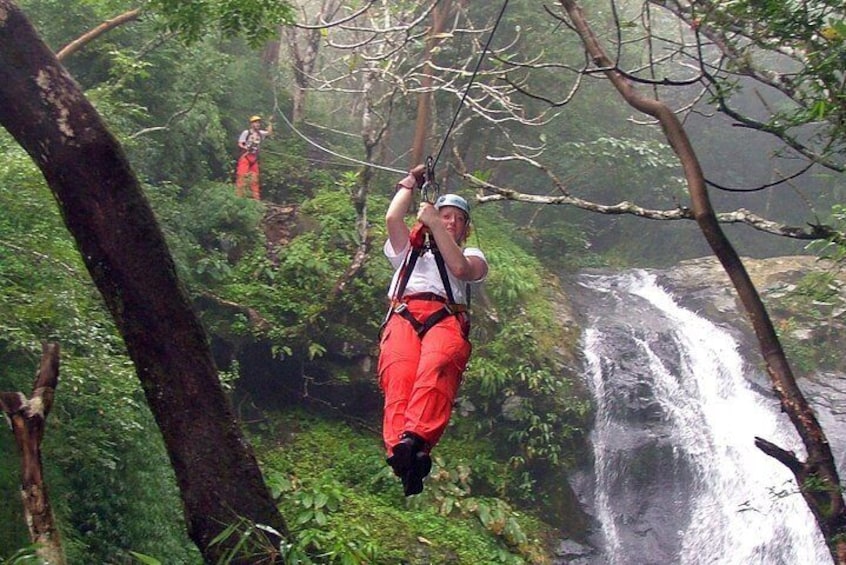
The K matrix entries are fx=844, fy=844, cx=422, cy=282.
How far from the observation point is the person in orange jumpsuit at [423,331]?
3.68m

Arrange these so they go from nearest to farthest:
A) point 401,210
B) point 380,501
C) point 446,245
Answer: point 446,245 < point 401,210 < point 380,501

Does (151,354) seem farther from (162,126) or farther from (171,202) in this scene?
(162,126)

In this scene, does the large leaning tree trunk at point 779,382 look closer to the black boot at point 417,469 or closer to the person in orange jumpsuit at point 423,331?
the person in orange jumpsuit at point 423,331

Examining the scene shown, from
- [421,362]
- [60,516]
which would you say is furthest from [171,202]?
[421,362]

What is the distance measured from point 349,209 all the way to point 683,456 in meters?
5.81

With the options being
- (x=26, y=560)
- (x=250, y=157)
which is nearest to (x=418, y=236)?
(x=26, y=560)

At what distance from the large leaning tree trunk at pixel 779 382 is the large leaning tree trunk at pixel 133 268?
2.88m

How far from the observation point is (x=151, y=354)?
3.86 m

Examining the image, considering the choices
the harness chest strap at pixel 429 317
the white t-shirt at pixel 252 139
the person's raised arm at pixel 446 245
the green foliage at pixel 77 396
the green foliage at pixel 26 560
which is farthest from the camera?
the white t-shirt at pixel 252 139

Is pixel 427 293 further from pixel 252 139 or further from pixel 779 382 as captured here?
pixel 252 139

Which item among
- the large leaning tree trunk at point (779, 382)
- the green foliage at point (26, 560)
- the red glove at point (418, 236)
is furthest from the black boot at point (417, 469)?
the large leaning tree trunk at point (779, 382)

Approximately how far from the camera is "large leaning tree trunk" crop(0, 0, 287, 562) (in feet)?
12.4

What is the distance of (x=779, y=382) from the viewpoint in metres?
4.75

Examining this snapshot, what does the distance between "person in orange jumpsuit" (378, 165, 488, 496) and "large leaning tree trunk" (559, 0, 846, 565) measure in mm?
1429
